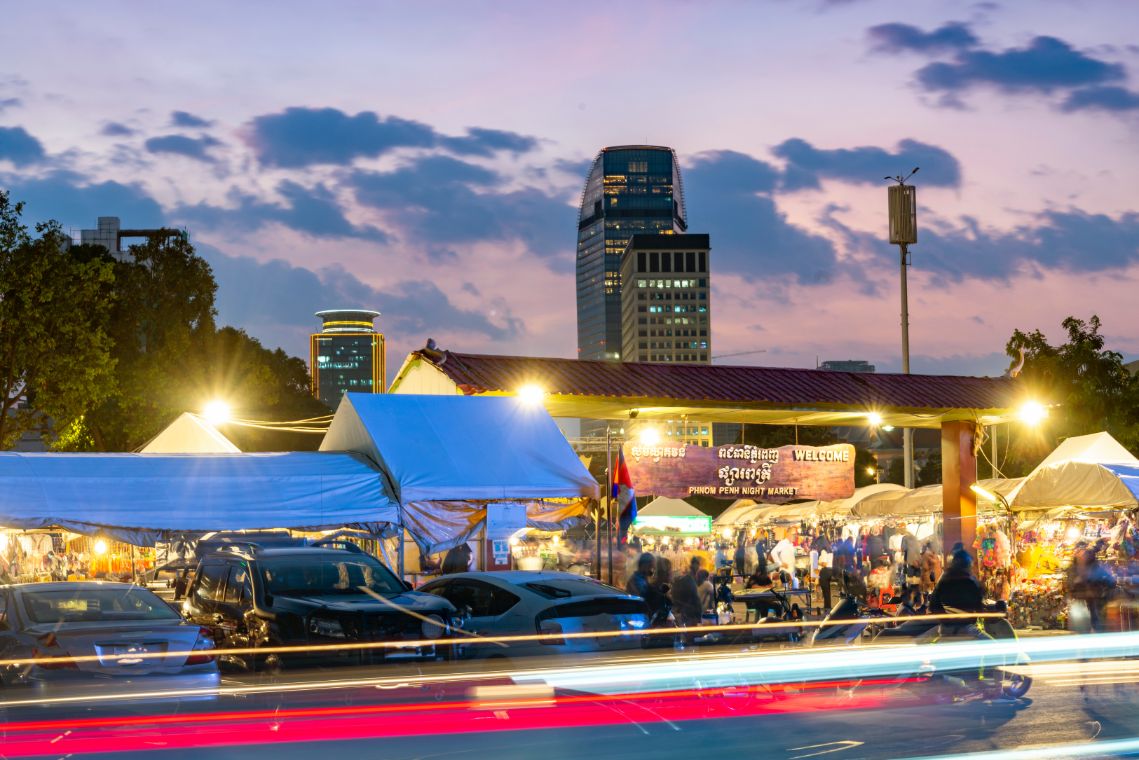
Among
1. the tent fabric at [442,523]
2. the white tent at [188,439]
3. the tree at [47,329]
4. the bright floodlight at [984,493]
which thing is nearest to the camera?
the tent fabric at [442,523]

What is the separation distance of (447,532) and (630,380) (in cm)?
588

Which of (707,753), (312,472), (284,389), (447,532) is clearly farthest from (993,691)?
(284,389)

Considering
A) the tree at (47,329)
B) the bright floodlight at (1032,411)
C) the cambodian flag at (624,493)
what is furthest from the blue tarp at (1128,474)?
the tree at (47,329)

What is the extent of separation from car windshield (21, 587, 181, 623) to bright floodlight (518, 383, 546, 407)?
9.02 meters

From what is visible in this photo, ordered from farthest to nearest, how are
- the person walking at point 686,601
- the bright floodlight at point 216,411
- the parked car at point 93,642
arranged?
1. the bright floodlight at point 216,411
2. the person walking at point 686,601
3. the parked car at point 93,642

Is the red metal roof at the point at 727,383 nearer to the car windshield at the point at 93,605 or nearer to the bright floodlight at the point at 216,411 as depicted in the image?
the bright floodlight at the point at 216,411

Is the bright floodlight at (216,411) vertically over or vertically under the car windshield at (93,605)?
→ over

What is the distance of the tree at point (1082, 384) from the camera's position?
4616 cm

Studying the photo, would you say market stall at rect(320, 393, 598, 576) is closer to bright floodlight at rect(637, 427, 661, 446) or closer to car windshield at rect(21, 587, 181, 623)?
bright floodlight at rect(637, 427, 661, 446)

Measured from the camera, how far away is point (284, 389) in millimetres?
78812

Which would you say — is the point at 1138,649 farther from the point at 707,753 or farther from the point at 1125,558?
the point at 1125,558

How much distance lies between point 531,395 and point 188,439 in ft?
29.5

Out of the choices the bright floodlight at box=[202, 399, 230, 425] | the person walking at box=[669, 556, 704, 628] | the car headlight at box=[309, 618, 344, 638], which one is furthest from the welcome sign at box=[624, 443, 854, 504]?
the bright floodlight at box=[202, 399, 230, 425]

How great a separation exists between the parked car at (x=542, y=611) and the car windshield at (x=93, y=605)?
3.49 m
